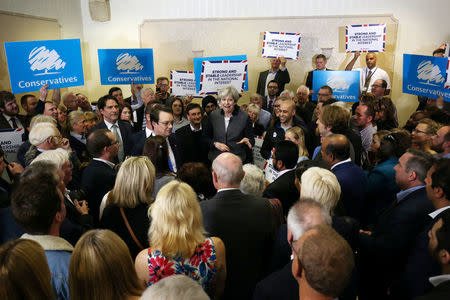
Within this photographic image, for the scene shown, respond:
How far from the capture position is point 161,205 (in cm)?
187

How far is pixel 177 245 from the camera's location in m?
1.80

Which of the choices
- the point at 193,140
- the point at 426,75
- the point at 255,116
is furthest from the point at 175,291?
the point at 426,75

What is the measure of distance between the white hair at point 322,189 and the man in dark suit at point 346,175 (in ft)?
1.87

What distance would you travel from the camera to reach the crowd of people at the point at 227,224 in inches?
56.2

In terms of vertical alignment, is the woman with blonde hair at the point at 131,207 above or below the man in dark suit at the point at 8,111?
below

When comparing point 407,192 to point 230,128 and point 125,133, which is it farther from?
point 125,133

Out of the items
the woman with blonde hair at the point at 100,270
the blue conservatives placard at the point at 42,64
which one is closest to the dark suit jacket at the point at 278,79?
the blue conservatives placard at the point at 42,64

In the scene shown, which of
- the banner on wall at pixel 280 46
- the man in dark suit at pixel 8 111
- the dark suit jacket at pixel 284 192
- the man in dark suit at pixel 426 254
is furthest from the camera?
the banner on wall at pixel 280 46

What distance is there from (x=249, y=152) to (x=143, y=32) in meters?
5.73

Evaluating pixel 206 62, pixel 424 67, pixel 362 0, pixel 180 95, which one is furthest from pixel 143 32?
pixel 424 67

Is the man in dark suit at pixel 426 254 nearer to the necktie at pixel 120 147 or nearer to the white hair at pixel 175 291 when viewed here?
the white hair at pixel 175 291

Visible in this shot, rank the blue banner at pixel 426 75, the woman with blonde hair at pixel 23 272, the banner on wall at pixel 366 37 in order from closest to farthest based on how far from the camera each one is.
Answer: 1. the woman with blonde hair at pixel 23 272
2. the blue banner at pixel 426 75
3. the banner on wall at pixel 366 37

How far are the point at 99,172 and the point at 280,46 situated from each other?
562 cm

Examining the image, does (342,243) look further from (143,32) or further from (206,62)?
(143,32)
